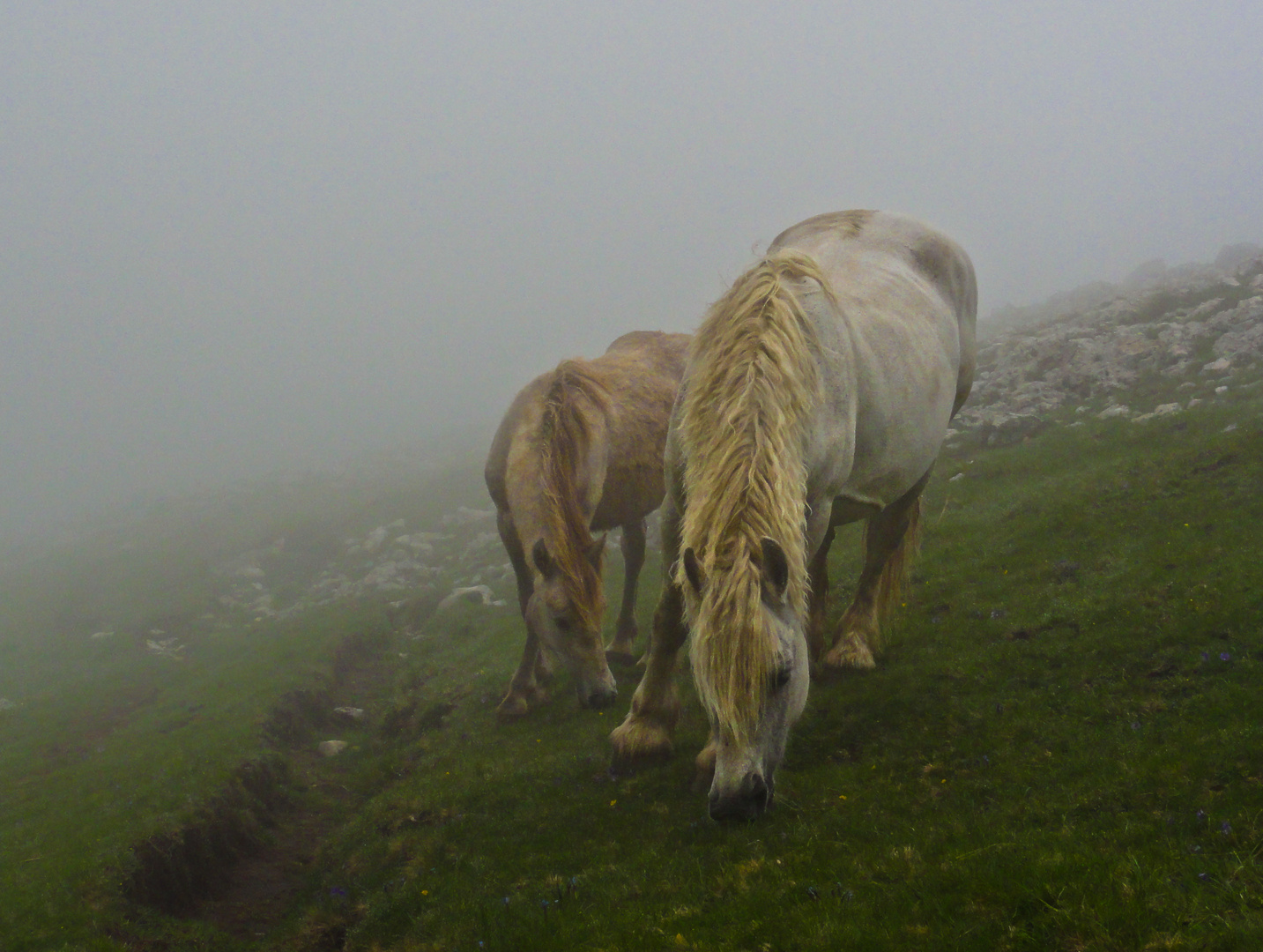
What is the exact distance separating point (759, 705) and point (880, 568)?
5010 millimetres

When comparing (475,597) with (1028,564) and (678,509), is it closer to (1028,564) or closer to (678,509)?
(1028,564)

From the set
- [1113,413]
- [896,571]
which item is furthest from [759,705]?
[1113,413]

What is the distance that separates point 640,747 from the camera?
7.89m

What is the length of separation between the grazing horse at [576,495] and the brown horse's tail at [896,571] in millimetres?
3680

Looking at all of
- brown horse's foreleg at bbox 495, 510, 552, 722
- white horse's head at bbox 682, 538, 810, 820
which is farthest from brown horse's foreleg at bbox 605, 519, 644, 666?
white horse's head at bbox 682, 538, 810, 820

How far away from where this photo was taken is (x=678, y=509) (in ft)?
23.2

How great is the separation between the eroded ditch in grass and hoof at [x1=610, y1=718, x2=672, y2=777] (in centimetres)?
330

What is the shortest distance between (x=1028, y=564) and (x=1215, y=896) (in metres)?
8.59

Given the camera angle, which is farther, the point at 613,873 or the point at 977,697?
the point at 977,697

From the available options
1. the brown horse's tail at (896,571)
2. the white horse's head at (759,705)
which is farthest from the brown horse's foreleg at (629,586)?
the white horse's head at (759,705)

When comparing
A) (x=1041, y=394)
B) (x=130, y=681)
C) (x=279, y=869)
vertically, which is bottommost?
(x=130, y=681)

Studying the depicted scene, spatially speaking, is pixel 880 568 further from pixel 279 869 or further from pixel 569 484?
pixel 279 869

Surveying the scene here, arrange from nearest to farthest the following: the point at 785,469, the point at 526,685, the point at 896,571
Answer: the point at 785,469 → the point at 896,571 → the point at 526,685

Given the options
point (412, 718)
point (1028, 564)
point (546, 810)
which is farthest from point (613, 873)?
point (412, 718)
